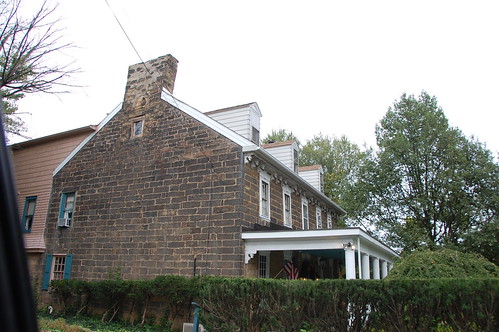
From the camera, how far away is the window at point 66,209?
1609cm

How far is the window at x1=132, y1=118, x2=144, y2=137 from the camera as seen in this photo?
15.2 m

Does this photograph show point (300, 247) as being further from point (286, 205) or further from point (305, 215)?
point (305, 215)

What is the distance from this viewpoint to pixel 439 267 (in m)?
11.6

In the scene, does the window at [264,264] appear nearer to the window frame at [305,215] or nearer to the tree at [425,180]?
the window frame at [305,215]

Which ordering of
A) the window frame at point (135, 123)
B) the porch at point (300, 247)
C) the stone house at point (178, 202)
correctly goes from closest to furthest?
the porch at point (300, 247) → the stone house at point (178, 202) → the window frame at point (135, 123)

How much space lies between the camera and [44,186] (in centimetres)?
1778

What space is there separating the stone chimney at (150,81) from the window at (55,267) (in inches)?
267

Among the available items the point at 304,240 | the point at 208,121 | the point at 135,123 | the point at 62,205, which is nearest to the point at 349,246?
the point at 304,240

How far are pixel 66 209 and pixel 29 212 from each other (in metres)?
2.78

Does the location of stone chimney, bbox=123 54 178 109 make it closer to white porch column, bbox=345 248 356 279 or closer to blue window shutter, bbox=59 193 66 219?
blue window shutter, bbox=59 193 66 219

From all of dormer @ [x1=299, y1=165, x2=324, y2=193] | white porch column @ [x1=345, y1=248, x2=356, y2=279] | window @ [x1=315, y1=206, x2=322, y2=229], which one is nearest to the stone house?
white porch column @ [x1=345, y1=248, x2=356, y2=279]

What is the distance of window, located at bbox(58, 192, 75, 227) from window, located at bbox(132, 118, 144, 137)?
13.5 ft

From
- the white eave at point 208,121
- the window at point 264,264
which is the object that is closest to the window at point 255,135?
the white eave at point 208,121

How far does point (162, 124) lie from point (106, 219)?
436 cm
